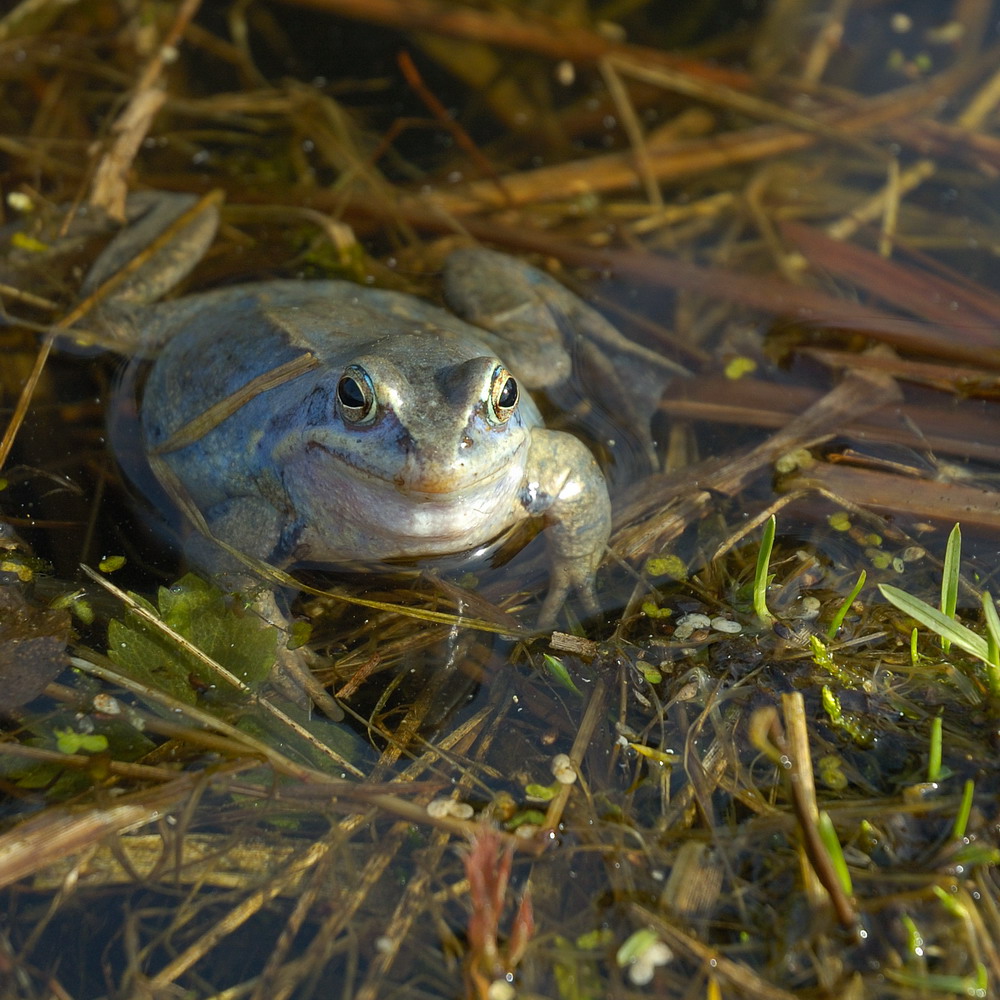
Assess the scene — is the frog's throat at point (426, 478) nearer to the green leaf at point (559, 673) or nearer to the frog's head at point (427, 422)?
the frog's head at point (427, 422)

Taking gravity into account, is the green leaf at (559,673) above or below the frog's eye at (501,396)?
below

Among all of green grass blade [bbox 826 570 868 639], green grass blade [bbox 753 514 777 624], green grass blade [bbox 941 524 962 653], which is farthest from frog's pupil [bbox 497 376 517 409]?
green grass blade [bbox 941 524 962 653]

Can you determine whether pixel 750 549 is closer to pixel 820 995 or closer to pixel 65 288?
pixel 820 995

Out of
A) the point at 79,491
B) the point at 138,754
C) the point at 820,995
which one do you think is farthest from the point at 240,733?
the point at 820,995

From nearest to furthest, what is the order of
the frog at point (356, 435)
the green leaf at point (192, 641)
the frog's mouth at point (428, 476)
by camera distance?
the frog's mouth at point (428, 476) < the frog at point (356, 435) < the green leaf at point (192, 641)

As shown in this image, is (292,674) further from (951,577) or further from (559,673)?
(951,577)

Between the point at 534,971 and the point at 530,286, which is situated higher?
the point at 530,286

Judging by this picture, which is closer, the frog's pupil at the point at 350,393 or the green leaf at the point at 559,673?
the frog's pupil at the point at 350,393

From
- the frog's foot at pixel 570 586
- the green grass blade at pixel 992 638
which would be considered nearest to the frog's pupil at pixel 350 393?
the frog's foot at pixel 570 586

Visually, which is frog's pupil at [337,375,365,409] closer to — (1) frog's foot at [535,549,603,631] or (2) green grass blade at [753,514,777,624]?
(1) frog's foot at [535,549,603,631]
